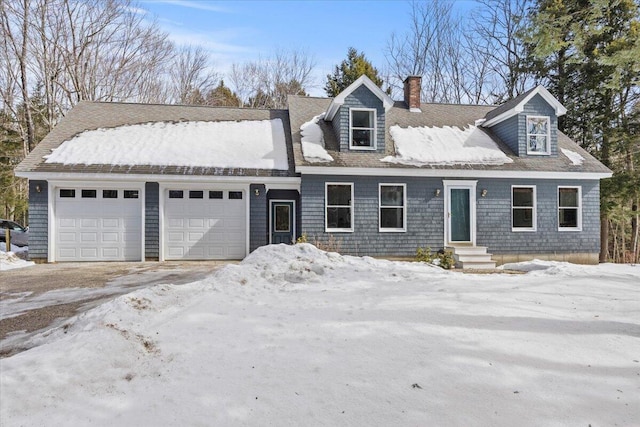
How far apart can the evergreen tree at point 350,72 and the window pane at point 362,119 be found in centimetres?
1177

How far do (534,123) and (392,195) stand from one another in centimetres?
585

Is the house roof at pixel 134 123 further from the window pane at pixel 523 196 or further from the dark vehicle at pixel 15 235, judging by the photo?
the window pane at pixel 523 196

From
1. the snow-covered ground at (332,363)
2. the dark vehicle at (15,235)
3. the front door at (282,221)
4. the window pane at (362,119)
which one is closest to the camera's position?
the snow-covered ground at (332,363)

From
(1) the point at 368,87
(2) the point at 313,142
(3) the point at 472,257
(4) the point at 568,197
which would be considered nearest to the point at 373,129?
(1) the point at 368,87

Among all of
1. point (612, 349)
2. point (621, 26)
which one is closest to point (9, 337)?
point (612, 349)

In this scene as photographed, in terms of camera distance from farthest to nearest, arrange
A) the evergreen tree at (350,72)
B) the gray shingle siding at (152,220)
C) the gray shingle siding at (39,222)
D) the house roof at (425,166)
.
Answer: the evergreen tree at (350,72) < the house roof at (425,166) < the gray shingle siding at (152,220) < the gray shingle siding at (39,222)

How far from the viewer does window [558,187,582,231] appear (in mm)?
12516

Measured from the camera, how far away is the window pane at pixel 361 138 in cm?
1231

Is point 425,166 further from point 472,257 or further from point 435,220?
point 472,257

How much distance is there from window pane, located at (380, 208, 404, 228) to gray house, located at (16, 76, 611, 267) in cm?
3

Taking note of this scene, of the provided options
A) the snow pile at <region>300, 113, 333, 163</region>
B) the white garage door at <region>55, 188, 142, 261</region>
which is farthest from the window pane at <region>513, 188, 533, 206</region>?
the white garage door at <region>55, 188, 142, 261</region>

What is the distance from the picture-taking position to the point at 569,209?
12.6m

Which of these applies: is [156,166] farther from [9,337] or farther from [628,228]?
[628,228]


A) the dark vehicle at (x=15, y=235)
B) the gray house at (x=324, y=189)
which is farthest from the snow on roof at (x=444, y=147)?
the dark vehicle at (x=15, y=235)
